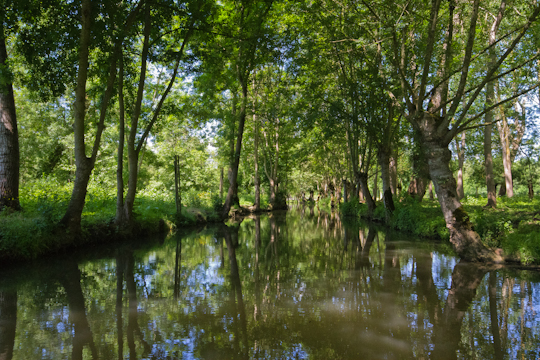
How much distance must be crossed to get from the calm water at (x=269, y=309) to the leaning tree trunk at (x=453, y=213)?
52cm

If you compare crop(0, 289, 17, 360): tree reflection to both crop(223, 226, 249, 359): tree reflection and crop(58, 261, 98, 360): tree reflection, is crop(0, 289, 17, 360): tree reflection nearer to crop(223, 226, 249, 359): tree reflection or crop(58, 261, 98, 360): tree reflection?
crop(58, 261, 98, 360): tree reflection

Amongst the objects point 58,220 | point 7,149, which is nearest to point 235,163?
point 58,220

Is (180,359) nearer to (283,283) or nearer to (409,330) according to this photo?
(409,330)

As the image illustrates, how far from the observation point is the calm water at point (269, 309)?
373 centimetres

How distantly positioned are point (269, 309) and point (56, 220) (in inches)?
315

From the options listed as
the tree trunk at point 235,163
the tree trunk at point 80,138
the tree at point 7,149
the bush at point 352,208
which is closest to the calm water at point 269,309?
the tree trunk at point 80,138

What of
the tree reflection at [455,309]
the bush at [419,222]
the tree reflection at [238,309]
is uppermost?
the bush at [419,222]

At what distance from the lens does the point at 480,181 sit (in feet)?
149

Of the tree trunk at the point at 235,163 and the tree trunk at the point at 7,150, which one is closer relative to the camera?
the tree trunk at the point at 7,150

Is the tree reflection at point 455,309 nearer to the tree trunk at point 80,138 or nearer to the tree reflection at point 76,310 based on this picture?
the tree reflection at point 76,310

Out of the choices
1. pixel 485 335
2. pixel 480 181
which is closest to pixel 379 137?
pixel 485 335

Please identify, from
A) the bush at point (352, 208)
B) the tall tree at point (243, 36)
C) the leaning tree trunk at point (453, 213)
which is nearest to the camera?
the leaning tree trunk at point (453, 213)

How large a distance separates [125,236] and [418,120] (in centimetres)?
1119

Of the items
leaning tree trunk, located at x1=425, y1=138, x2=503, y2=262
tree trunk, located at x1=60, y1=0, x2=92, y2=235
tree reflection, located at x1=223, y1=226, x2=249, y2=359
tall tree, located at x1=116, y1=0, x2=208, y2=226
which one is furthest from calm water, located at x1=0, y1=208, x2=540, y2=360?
tall tree, located at x1=116, y1=0, x2=208, y2=226
